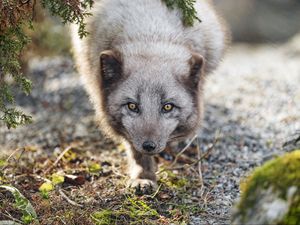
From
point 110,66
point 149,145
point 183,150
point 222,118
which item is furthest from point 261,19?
point 149,145

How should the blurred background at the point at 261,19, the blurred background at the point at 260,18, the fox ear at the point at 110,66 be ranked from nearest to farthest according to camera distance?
the fox ear at the point at 110,66
the blurred background at the point at 261,19
the blurred background at the point at 260,18

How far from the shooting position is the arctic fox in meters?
5.07

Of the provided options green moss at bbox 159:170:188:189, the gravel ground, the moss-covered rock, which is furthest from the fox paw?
the moss-covered rock

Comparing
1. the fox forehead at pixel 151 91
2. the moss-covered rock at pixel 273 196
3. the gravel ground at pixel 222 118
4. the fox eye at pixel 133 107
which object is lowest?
the gravel ground at pixel 222 118

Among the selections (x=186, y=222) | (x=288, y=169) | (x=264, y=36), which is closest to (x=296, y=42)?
(x=264, y=36)

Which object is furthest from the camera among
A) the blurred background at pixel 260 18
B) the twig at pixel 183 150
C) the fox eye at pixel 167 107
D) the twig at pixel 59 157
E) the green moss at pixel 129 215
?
the blurred background at pixel 260 18

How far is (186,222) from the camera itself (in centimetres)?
455

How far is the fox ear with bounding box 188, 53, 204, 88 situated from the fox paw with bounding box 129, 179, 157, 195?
106cm

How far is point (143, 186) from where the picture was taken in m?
5.28

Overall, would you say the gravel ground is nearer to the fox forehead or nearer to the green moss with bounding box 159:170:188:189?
the green moss with bounding box 159:170:188:189

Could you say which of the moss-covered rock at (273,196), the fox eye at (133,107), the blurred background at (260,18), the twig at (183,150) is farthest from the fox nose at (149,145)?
the blurred background at (260,18)

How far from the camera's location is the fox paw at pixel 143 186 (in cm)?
525

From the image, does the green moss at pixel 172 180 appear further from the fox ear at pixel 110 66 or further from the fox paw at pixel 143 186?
the fox ear at pixel 110 66

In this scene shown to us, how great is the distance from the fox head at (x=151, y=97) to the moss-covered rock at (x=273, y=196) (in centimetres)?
160
